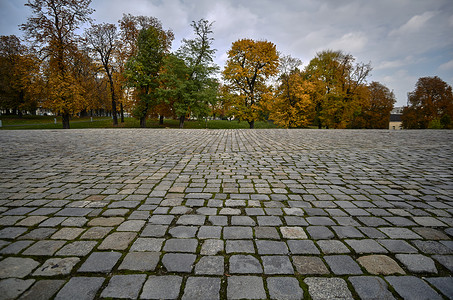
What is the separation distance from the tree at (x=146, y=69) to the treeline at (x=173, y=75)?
0.34 feet

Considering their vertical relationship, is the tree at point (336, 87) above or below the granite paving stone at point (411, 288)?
above

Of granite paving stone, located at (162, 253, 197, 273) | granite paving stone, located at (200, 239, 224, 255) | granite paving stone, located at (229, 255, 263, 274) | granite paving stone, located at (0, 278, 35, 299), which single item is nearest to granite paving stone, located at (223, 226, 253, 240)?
granite paving stone, located at (200, 239, 224, 255)

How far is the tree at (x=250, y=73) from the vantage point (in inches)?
914

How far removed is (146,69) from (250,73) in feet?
37.8

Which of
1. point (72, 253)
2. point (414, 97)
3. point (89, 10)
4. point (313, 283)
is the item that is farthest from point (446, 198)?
point (414, 97)

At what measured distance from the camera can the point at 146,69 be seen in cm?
2344

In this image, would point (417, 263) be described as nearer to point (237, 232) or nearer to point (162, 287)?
point (237, 232)

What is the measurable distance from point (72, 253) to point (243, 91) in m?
24.3

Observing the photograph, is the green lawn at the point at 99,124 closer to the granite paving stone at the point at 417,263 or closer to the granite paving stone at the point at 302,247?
the granite paving stone at the point at 302,247

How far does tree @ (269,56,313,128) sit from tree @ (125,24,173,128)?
13689mm

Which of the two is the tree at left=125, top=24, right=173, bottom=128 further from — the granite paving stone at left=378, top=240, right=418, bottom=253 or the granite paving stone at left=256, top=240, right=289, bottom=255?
the granite paving stone at left=378, top=240, right=418, bottom=253

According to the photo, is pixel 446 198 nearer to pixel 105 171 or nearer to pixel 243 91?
pixel 105 171

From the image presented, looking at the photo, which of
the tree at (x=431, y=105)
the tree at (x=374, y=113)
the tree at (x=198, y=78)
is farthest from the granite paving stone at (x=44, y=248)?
the tree at (x=431, y=105)

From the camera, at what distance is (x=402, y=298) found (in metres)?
1.39
